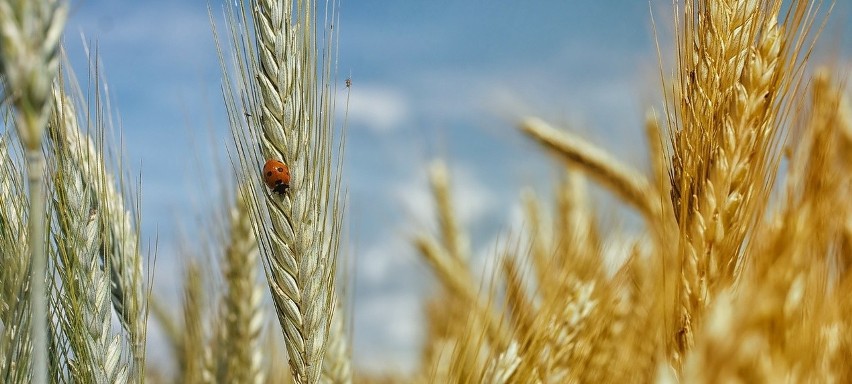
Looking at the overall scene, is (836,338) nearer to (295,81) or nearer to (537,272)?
(295,81)

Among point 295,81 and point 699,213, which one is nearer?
point 699,213

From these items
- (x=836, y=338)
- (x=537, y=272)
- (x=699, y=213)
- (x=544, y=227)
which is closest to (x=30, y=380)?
(x=699, y=213)

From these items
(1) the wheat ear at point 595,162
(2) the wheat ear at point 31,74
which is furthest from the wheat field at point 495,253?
(1) the wheat ear at point 595,162

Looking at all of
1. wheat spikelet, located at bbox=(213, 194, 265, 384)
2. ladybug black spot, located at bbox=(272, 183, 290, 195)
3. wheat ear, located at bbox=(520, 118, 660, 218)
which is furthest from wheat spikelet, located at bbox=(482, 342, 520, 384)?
wheat ear, located at bbox=(520, 118, 660, 218)

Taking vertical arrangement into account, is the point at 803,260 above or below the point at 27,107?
below

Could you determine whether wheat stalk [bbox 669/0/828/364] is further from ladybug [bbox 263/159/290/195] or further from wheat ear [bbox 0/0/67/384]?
wheat ear [bbox 0/0/67/384]

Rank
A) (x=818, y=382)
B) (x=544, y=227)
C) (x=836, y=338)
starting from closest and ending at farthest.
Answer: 1. (x=818, y=382)
2. (x=836, y=338)
3. (x=544, y=227)

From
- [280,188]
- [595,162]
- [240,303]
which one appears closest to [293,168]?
[280,188]

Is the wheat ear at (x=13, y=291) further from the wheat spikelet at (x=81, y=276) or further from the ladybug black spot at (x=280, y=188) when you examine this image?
the ladybug black spot at (x=280, y=188)
